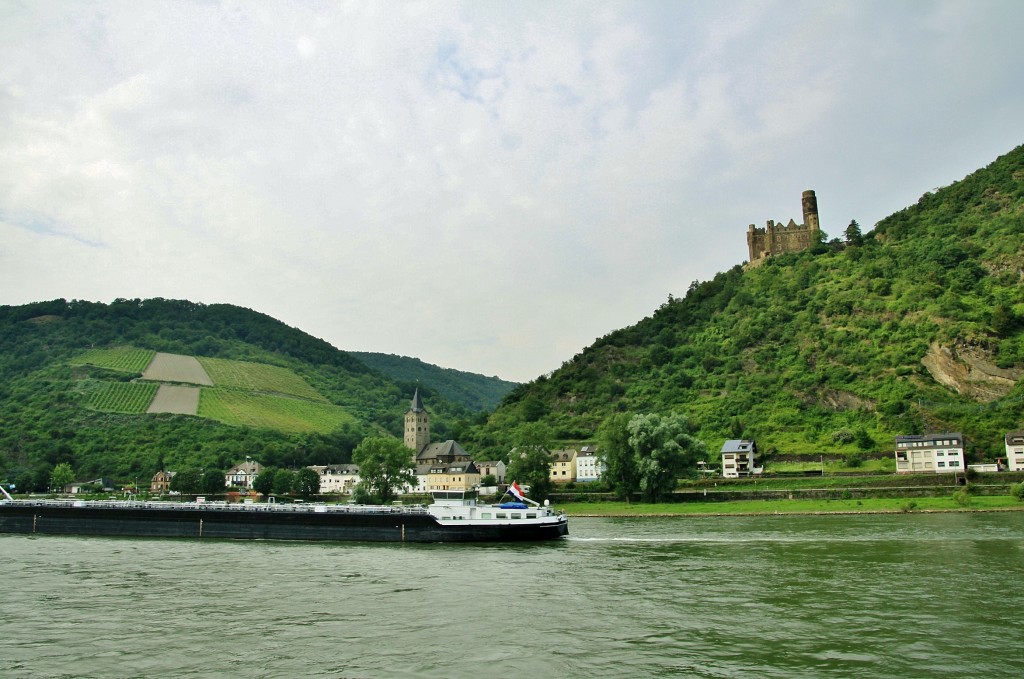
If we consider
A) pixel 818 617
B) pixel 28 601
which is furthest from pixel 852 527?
pixel 28 601

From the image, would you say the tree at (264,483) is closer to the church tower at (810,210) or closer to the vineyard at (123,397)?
the vineyard at (123,397)

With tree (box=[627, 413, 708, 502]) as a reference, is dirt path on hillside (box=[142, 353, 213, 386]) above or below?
above

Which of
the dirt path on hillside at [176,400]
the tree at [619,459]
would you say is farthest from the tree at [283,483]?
the tree at [619,459]

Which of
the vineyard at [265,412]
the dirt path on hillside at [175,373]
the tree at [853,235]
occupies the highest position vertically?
the tree at [853,235]

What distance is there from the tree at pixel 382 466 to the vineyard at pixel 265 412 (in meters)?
62.8

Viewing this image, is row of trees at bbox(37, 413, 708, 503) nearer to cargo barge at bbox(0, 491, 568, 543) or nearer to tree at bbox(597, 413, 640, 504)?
tree at bbox(597, 413, 640, 504)

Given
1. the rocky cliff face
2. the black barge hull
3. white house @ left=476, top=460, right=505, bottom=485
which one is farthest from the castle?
the black barge hull

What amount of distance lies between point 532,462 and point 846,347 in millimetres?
59209

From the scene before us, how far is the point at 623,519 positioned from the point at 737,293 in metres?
96.4

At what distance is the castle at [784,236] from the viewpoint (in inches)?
6585

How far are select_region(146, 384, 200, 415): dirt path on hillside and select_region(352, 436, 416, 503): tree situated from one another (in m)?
70.7

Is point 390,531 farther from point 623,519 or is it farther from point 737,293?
point 737,293

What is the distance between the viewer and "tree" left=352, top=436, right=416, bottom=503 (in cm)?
10106

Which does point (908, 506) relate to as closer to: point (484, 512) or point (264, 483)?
point (484, 512)
